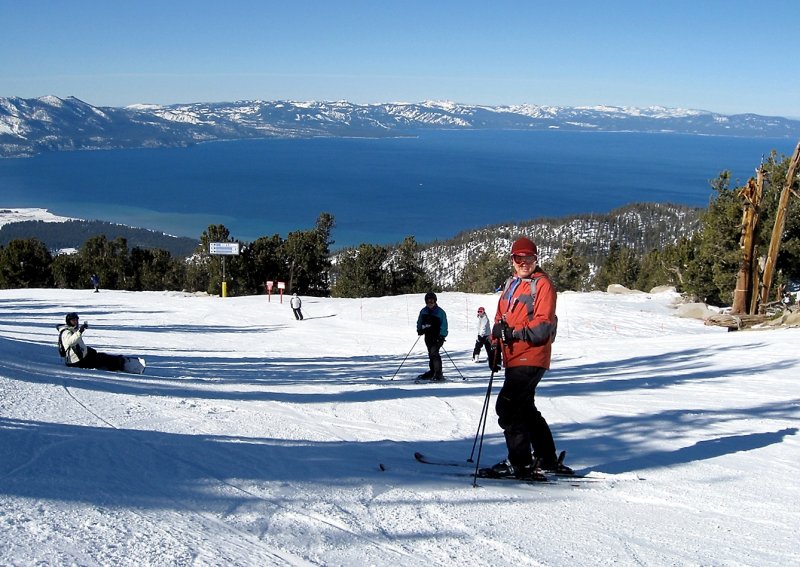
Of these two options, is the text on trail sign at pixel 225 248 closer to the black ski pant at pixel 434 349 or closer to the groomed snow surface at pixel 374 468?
the groomed snow surface at pixel 374 468

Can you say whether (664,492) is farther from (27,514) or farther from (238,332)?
(238,332)

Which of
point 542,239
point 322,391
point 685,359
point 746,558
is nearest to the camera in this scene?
point 746,558

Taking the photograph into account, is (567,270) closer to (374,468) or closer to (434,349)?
(434,349)

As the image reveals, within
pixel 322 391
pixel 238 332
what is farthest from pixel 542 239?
pixel 322 391

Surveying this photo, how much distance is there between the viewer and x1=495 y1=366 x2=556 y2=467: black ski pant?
510 centimetres

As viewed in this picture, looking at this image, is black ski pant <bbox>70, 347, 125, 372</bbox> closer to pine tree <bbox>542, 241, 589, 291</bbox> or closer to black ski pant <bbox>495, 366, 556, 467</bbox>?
black ski pant <bbox>495, 366, 556, 467</bbox>

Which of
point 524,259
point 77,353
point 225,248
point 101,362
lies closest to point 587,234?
point 225,248

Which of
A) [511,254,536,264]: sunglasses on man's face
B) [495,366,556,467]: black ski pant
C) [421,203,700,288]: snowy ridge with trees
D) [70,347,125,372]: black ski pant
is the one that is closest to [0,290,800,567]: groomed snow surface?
[495,366,556,467]: black ski pant

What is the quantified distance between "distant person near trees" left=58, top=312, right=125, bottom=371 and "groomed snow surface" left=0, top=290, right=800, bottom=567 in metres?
0.46

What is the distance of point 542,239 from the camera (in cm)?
16862

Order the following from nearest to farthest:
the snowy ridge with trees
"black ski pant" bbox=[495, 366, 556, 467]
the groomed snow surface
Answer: the groomed snow surface → "black ski pant" bbox=[495, 366, 556, 467] → the snowy ridge with trees

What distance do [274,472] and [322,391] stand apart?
534 cm

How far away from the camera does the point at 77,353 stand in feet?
35.3

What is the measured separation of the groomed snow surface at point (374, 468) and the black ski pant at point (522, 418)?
0.85 ft
